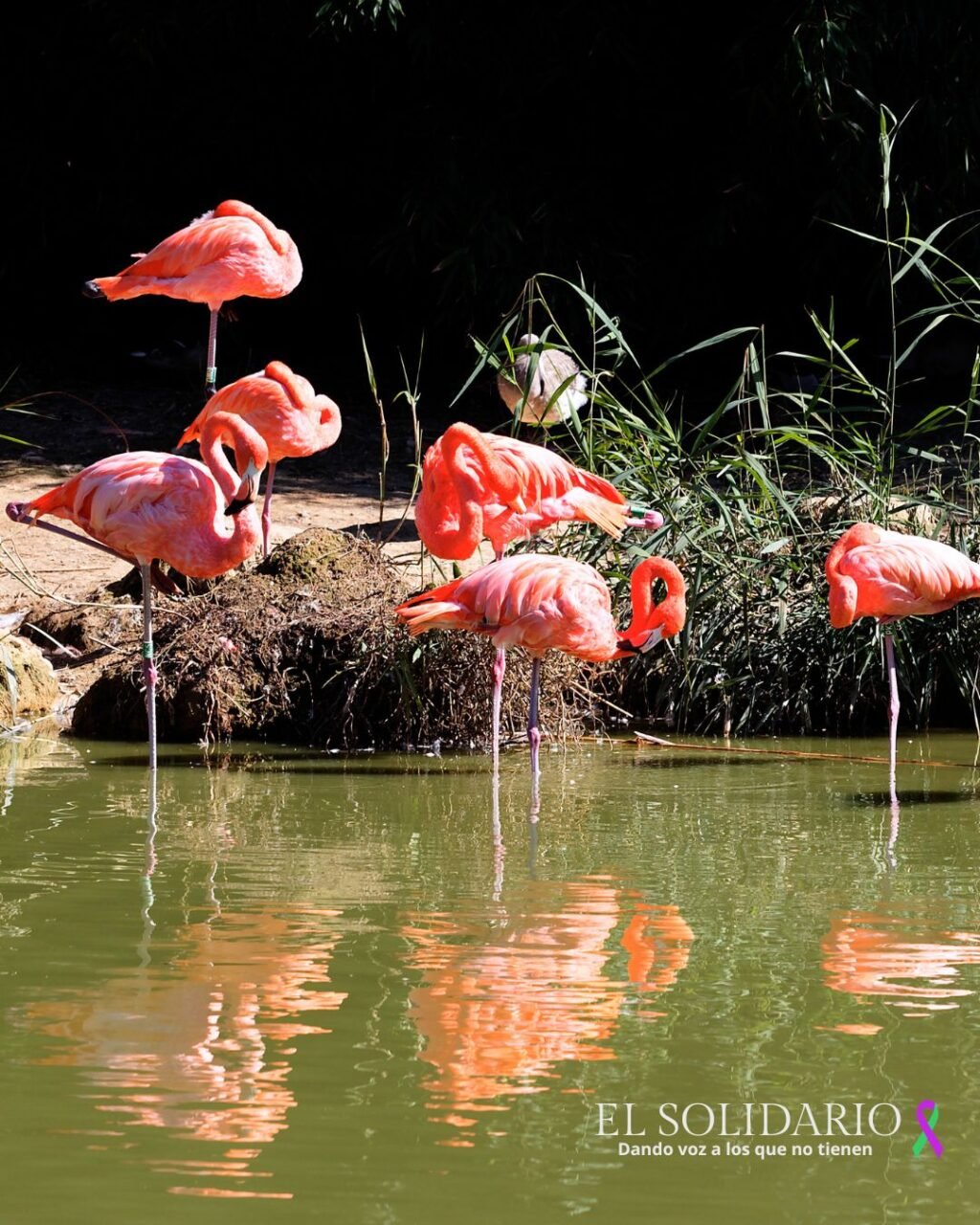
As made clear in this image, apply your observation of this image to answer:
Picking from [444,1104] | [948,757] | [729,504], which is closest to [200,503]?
[729,504]

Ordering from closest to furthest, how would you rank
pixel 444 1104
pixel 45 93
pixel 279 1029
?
pixel 444 1104 → pixel 279 1029 → pixel 45 93

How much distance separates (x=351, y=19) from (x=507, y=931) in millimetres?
7795

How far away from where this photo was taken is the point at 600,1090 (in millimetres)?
2639

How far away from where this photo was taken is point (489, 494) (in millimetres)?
5961

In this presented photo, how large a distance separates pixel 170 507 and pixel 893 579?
7.06 ft

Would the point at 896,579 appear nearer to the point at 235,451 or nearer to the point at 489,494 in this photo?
the point at 489,494

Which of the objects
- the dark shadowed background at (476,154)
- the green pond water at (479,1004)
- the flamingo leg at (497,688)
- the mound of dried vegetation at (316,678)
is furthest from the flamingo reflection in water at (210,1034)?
the dark shadowed background at (476,154)

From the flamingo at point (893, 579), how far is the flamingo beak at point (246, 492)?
1751 millimetres

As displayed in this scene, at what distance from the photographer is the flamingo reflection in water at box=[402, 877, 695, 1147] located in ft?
8.91

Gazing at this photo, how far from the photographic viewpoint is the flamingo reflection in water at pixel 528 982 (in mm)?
2717

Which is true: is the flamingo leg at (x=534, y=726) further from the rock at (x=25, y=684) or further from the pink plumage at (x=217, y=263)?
the pink plumage at (x=217, y=263)

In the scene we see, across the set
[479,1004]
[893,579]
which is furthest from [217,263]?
[479,1004]

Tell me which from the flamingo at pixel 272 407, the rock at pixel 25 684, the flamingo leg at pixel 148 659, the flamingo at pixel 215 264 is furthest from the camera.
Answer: the flamingo at pixel 215 264

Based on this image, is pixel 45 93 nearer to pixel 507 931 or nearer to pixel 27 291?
pixel 27 291
